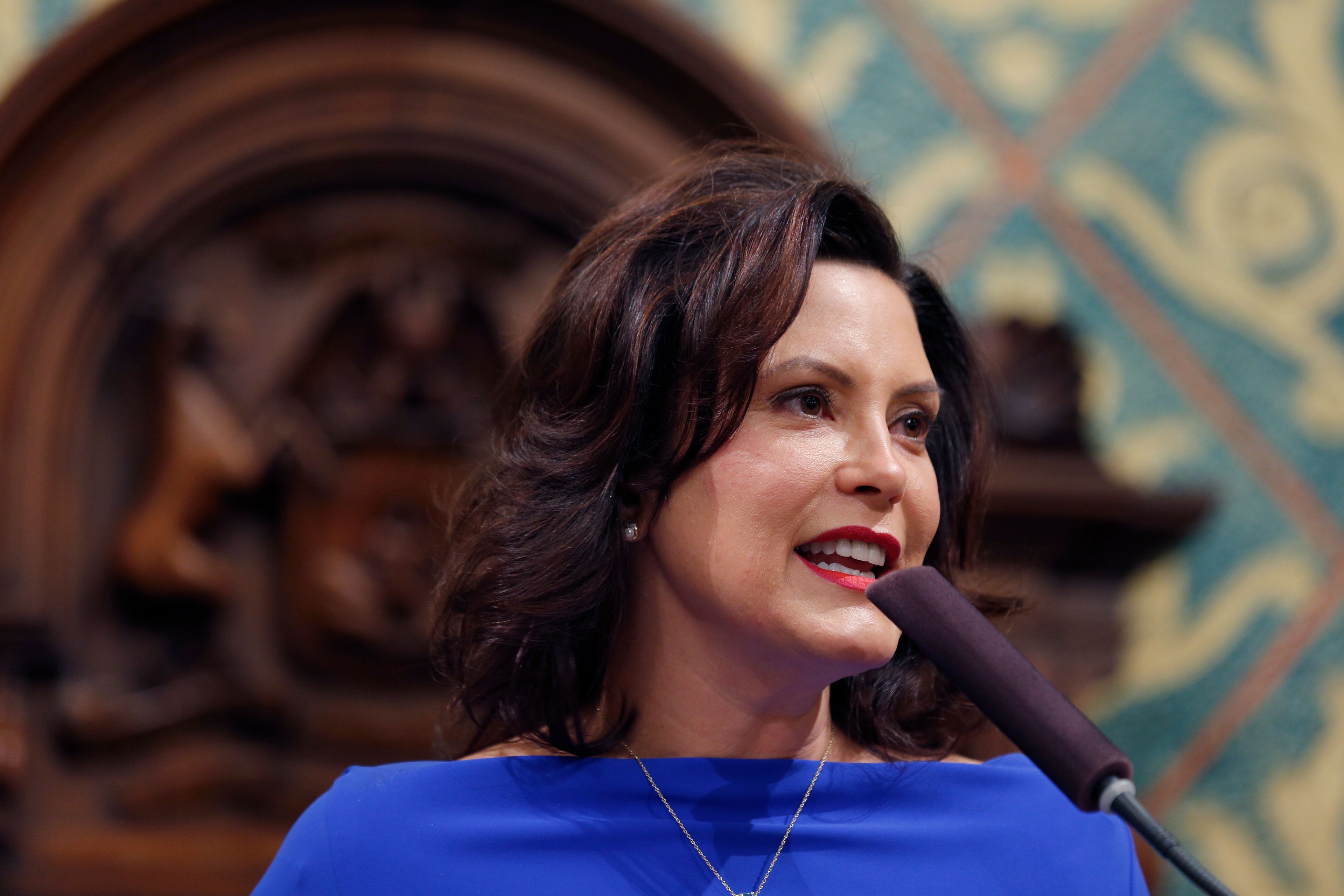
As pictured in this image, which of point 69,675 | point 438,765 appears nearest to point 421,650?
point 69,675

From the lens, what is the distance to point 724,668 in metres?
1.12

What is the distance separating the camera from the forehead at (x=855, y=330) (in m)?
1.09

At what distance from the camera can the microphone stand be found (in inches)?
27.4

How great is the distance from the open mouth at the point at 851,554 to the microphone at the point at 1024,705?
0.11 metres

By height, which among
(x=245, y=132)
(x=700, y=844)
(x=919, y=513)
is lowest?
(x=700, y=844)

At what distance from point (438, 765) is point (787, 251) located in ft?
1.66

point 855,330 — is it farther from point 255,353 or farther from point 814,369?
point 255,353

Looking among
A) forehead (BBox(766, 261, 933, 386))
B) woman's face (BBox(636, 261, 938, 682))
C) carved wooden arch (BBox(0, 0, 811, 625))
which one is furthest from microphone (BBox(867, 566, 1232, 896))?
carved wooden arch (BBox(0, 0, 811, 625))

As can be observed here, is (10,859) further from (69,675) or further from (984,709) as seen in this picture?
(984,709)

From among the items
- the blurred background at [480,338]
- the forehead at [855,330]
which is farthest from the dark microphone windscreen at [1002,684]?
the blurred background at [480,338]

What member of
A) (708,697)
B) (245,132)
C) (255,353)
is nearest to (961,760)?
(708,697)

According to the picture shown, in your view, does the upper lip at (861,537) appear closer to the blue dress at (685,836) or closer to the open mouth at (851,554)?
the open mouth at (851,554)

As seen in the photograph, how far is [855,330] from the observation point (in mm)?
1109

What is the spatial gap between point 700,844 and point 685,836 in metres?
0.01
